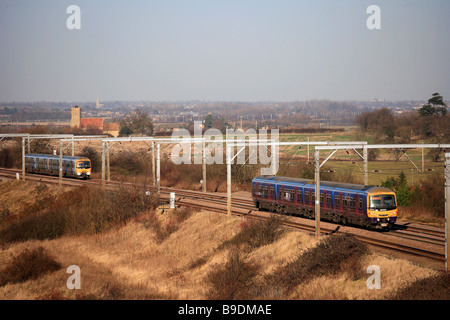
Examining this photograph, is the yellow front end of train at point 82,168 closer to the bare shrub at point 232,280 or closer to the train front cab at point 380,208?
the bare shrub at point 232,280

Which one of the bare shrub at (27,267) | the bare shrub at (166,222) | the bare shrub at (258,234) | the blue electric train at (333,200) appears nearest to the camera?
the bare shrub at (27,267)

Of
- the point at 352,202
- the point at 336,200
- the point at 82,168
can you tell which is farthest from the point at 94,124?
the point at 352,202

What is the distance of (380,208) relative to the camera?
25469mm

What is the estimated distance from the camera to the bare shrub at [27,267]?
24.0 m

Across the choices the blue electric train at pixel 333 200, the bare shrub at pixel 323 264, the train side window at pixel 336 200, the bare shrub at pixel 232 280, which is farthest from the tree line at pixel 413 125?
the bare shrub at pixel 232 280

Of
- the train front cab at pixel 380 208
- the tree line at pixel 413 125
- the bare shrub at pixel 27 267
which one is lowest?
the bare shrub at pixel 27 267

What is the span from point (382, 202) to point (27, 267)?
1808 centimetres

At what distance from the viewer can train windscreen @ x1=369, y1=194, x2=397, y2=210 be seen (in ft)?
83.5

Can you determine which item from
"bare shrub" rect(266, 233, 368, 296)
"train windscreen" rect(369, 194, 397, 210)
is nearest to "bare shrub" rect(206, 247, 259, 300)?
"bare shrub" rect(266, 233, 368, 296)

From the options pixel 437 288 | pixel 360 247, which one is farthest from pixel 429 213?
pixel 437 288

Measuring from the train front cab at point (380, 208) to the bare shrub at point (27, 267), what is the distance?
53.1 ft

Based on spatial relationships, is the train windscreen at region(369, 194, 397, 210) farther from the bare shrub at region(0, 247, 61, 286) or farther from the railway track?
the bare shrub at region(0, 247, 61, 286)

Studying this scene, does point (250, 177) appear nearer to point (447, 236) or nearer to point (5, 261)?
point (5, 261)
